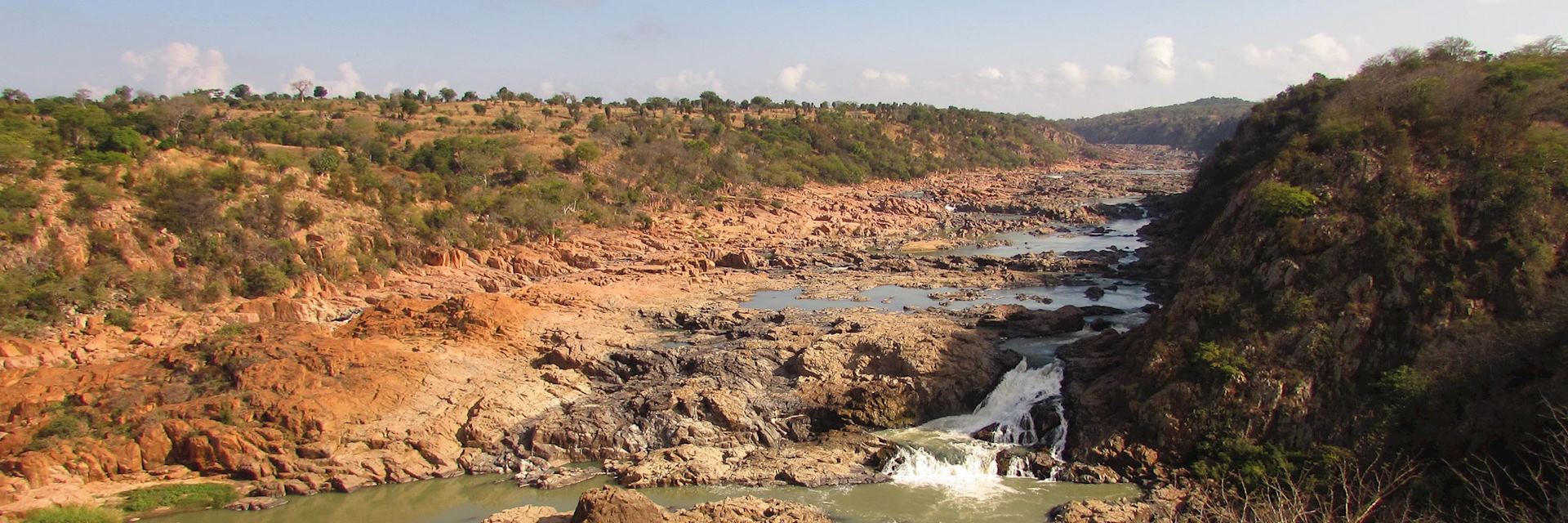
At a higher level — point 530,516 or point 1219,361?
point 1219,361

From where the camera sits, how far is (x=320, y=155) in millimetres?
36594

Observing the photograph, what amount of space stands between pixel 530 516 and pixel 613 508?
102 inches

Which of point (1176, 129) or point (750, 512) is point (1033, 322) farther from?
point (1176, 129)

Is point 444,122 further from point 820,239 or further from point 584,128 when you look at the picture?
point 820,239

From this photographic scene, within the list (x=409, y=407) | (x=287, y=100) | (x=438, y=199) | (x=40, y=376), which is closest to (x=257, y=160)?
(x=438, y=199)

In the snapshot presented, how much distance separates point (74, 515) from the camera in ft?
50.4

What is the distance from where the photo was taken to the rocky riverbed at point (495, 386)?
1769 centimetres

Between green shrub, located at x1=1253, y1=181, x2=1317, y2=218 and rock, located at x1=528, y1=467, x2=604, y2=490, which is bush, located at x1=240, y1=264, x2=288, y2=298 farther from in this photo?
green shrub, located at x1=1253, y1=181, x2=1317, y2=218

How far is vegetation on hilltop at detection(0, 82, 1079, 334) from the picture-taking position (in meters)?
25.8

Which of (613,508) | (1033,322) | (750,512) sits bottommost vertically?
(750,512)

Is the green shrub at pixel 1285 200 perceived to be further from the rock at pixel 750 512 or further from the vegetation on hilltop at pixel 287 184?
the vegetation on hilltop at pixel 287 184

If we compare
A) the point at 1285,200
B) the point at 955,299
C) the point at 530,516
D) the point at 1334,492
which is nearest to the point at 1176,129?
the point at 955,299

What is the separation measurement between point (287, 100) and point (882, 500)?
219 ft

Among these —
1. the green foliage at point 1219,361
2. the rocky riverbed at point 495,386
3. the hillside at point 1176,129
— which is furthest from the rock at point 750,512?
the hillside at point 1176,129
